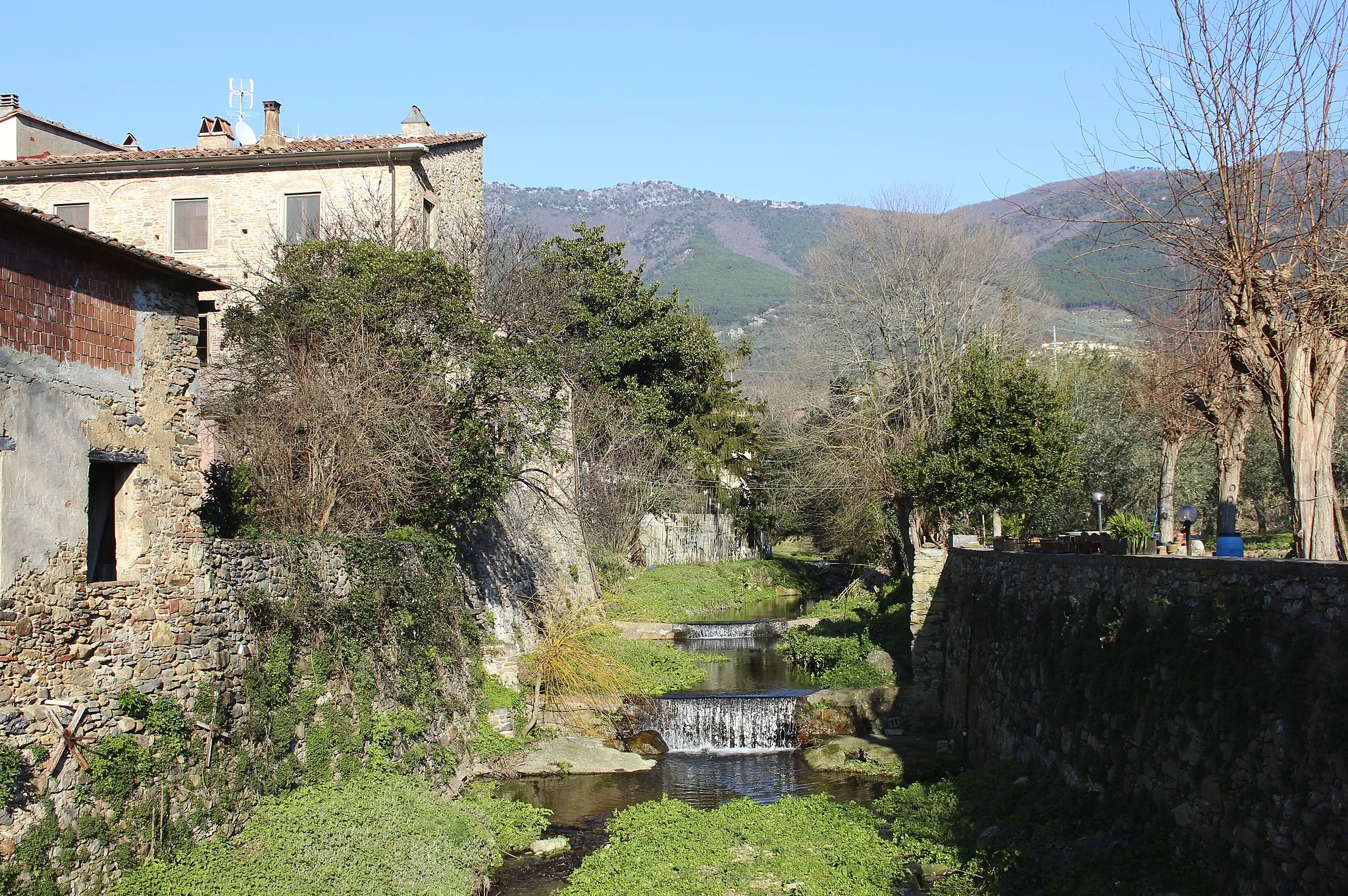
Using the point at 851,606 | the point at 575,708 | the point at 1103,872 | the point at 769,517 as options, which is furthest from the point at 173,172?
the point at 769,517

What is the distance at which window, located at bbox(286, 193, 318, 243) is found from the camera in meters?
26.4

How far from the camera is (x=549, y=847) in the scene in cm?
1458

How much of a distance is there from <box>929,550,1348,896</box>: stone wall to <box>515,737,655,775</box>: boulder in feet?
24.3

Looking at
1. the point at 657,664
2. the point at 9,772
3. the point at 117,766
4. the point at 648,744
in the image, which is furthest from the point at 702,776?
the point at 9,772

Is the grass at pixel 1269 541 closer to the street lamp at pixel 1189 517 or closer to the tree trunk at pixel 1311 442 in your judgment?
the street lamp at pixel 1189 517

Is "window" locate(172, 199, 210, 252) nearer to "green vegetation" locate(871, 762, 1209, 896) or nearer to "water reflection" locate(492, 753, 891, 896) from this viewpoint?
"water reflection" locate(492, 753, 891, 896)

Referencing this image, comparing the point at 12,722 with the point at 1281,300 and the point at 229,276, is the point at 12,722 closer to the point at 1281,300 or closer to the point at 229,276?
the point at 1281,300

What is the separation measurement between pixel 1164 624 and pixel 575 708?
13.2 meters

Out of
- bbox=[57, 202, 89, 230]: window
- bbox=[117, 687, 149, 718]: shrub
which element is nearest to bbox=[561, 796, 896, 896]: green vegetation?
bbox=[117, 687, 149, 718]: shrub

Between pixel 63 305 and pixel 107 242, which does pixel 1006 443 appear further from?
pixel 63 305

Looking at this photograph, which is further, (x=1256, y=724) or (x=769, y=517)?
(x=769, y=517)

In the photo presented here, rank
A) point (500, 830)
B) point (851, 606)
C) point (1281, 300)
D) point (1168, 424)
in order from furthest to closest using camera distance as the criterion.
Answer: point (851, 606) < point (1168, 424) < point (500, 830) < point (1281, 300)

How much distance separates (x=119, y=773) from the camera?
35.1ft

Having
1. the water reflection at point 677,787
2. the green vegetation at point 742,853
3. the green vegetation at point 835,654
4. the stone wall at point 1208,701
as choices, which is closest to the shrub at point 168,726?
the green vegetation at point 742,853
